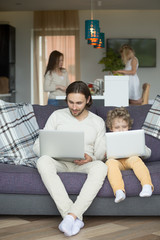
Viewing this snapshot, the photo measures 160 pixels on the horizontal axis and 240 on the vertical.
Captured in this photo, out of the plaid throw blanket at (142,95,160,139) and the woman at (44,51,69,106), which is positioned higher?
the woman at (44,51,69,106)

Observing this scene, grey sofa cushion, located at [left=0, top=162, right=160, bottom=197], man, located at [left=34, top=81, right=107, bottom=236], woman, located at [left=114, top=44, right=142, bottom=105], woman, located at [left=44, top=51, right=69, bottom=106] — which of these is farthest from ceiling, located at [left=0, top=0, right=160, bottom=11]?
grey sofa cushion, located at [left=0, top=162, right=160, bottom=197]

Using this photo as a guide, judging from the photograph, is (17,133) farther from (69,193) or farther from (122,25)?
(122,25)

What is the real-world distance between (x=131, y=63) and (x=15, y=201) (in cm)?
429

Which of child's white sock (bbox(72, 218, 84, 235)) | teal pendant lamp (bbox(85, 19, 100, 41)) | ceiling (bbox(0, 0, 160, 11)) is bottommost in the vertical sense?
child's white sock (bbox(72, 218, 84, 235))

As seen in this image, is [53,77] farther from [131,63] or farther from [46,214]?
[46,214]

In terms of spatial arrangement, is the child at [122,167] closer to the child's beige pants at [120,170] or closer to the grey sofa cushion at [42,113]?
the child's beige pants at [120,170]

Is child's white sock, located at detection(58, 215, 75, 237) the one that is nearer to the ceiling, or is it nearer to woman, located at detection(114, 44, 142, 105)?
woman, located at detection(114, 44, 142, 105)

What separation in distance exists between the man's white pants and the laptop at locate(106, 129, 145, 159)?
149 millimetres

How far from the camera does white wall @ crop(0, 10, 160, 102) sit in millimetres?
10156

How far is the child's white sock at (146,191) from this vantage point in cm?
287

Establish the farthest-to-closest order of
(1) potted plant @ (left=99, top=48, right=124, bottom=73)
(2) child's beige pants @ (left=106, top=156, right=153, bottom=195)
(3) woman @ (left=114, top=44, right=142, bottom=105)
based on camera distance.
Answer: (1) potted plant @ (left=99, top=48, right=124, bottom=73) → (3) woman @ (left=114, top=44, right=142, bottom=105) → (2) child's beige pants @ (left=106, top=156, right=153, bottom=195)

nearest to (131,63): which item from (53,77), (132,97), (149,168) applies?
(132,97)

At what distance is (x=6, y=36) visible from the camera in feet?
31.0

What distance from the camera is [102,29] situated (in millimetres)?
10156
